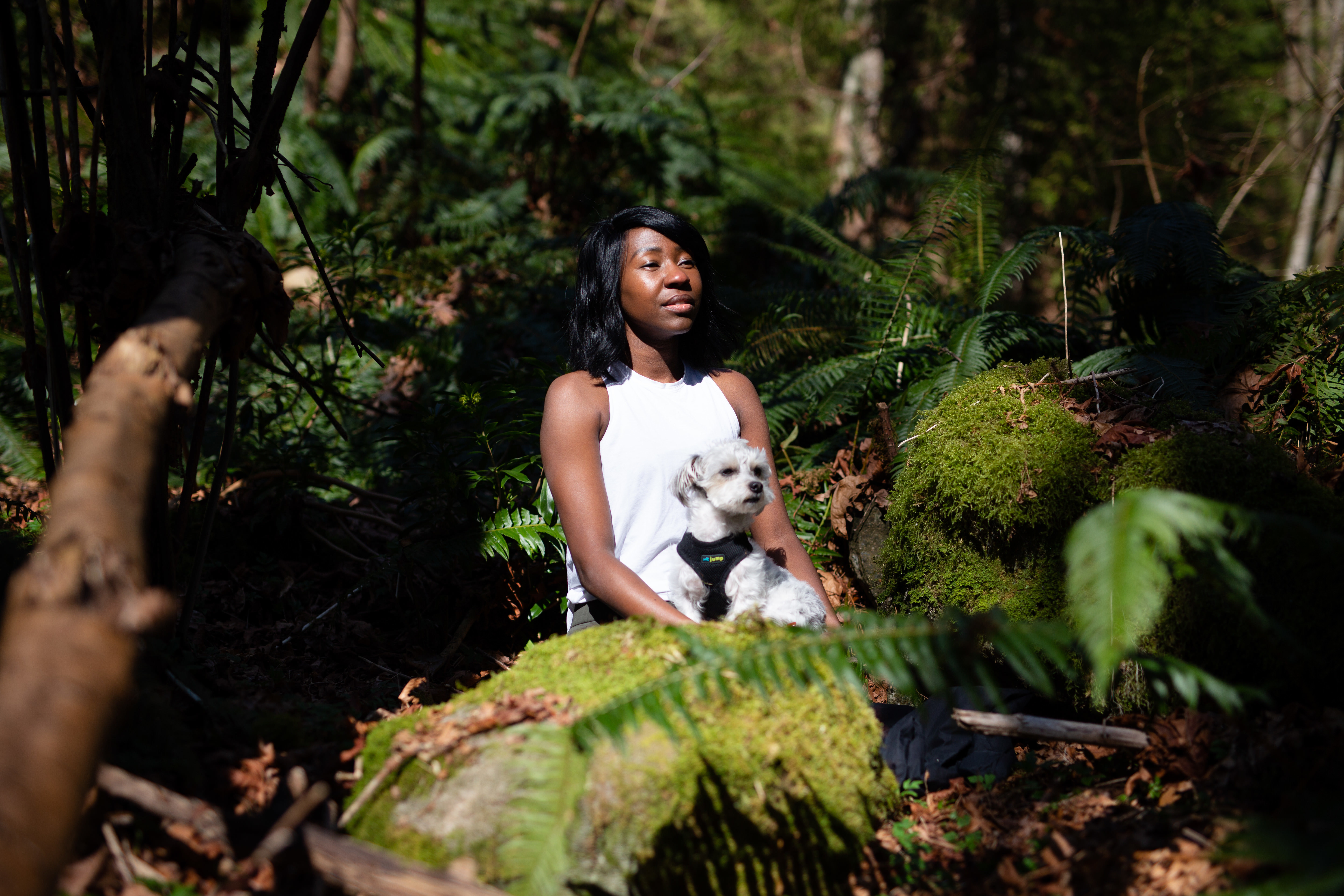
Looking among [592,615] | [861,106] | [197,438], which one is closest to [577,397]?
[592,615]

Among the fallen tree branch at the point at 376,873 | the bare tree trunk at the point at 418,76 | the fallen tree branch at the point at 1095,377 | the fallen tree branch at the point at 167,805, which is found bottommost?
the fallen tree branch at the point at 376,873

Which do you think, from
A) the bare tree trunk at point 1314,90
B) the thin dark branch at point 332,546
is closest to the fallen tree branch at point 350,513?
the thin dark branch at point 332,546

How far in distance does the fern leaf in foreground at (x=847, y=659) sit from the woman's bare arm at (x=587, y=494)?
2.31 feet

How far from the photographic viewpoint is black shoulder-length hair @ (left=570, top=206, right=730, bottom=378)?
3582mm

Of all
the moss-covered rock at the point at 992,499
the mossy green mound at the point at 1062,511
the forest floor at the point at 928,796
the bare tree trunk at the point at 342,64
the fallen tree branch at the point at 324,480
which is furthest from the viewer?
the bare tree trunk at the point at 342,64

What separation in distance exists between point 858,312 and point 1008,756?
11.5 ft

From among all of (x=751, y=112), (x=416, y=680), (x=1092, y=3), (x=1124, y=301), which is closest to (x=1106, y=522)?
(x=416, y=680)

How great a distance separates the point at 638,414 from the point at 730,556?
78 centimetres

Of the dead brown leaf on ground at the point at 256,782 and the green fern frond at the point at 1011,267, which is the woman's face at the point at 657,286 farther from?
the green fern frond at the point at 1011,267

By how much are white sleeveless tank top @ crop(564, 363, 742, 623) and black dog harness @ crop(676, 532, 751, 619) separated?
7.4 inches

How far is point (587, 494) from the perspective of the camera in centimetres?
A: 312

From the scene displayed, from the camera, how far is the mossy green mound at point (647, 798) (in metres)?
1.98

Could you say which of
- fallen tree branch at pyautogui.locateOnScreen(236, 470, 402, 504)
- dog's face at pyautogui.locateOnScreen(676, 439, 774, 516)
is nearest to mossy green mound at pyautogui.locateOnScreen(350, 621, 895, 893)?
dog's face at pyautogui.locateOnScreen(676, 439, 774, 516)

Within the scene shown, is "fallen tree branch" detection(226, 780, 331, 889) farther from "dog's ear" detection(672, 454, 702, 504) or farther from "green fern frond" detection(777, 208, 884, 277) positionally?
"green fern frond" detection(777, 208, 884, 277)
